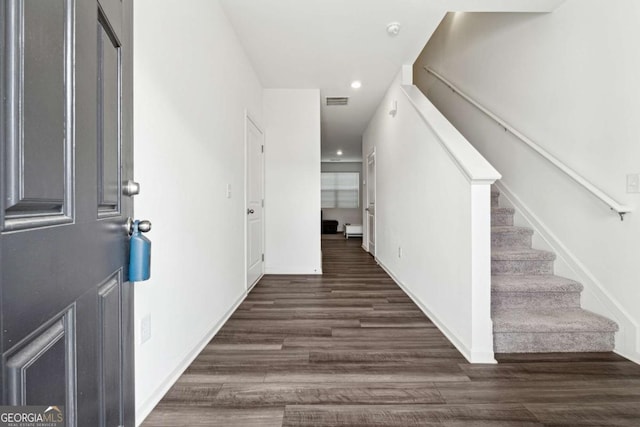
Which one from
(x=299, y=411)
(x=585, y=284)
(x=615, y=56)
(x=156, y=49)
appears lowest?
(x=299, y=411)

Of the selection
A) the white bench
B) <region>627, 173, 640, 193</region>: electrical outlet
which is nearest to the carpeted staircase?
<region>627, 173, 640, 193</region>: electrical outlet

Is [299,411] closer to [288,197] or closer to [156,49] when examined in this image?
[156,49]

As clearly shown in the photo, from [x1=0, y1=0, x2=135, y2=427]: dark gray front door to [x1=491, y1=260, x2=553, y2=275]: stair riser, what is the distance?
2558 millimetres

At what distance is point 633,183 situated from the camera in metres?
1.82

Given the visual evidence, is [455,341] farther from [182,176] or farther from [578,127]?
[182,176]

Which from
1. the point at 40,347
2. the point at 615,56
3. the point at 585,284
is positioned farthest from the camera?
the point at 585,284

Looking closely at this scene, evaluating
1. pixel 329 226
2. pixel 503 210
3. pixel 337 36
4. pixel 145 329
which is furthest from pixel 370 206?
pixel 145 329

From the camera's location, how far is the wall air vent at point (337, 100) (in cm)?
443

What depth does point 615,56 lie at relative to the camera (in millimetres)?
1915

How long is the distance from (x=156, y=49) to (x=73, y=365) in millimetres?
1412

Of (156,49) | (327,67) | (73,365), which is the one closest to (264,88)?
(327,67)

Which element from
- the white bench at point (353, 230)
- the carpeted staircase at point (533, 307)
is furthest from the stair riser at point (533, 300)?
the white bench at point (353, 230)

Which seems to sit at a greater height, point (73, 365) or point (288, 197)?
point (288, 197)

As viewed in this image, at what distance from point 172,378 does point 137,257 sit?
1054 millimetres
